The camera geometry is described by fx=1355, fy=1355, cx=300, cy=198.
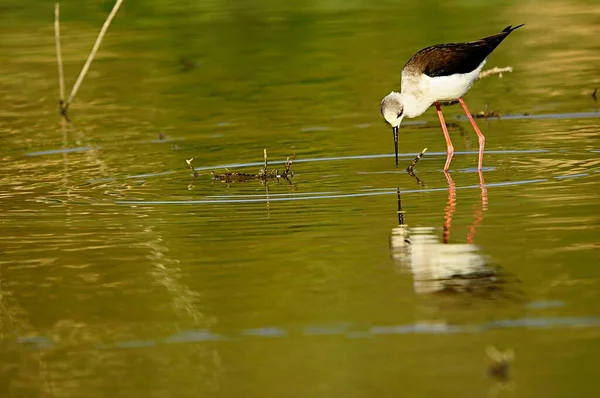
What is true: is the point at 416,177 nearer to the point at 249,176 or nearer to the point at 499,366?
the point at 249,176

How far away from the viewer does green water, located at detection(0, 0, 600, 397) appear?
665cm

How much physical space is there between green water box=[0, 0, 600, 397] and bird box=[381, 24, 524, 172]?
489 mm

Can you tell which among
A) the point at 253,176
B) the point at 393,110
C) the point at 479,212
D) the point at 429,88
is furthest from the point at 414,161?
the point at 479,212

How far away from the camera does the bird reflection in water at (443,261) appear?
25.9 ft

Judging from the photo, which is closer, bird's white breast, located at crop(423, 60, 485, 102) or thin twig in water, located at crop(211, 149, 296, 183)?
thin twig in water, located at crop(211, 149, 296, 183)

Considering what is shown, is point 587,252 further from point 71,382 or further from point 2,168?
point 2,168

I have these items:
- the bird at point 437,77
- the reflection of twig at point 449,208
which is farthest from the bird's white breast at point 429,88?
the reflection of twig at point 449,208

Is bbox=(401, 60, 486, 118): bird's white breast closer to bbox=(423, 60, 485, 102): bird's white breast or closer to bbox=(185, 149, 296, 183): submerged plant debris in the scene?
bbox=(423, 60, 485, 102): bird's white breast

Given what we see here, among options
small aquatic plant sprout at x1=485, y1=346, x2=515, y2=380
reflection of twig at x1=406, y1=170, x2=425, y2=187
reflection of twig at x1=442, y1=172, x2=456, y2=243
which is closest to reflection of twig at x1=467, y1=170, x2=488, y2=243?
reflection of twig at x1=442, y1=172, x2=456, y2=243

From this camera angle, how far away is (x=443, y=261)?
8.58 meters

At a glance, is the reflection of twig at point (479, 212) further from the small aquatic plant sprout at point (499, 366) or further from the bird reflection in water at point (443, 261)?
the small aquatic plant sprout at point (499, 366)

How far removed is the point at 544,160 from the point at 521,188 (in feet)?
4.56

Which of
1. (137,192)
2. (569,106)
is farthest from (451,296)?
(569,106)

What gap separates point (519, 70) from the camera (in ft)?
65.2
